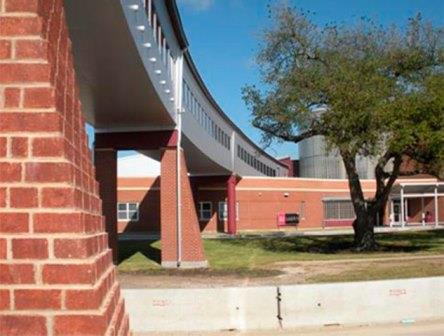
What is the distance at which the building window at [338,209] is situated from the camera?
219 feet

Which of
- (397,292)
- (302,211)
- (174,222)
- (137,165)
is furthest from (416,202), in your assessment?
(397,292)

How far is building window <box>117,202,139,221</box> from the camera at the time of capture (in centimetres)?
5900

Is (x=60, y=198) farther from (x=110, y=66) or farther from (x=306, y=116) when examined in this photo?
(x=306, y=116)

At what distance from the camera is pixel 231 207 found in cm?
5688

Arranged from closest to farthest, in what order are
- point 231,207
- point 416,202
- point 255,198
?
point 231,207
point 255,198
point 416,202

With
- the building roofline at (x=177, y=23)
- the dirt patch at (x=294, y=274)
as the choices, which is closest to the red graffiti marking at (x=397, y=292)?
the dirt patch at (x=294, y=274)

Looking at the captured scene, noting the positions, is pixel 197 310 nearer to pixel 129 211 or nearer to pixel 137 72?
pixel 137 72

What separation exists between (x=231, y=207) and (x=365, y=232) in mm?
22872

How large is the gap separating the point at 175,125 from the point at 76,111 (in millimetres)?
24038

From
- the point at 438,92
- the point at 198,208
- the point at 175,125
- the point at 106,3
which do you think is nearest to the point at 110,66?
the point at 106,3

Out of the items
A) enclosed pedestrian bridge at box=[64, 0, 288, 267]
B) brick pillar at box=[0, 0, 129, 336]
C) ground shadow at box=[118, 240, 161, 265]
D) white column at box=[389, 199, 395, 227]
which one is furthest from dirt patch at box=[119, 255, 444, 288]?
white column at box=[389, 199, 395, 227]

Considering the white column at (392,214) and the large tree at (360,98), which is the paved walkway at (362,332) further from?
the white column at (392,214)

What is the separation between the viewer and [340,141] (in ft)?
97.5

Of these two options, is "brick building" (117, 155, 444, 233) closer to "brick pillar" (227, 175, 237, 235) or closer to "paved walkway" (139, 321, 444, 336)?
"brick pillar" (227, 175, 237, 235)
